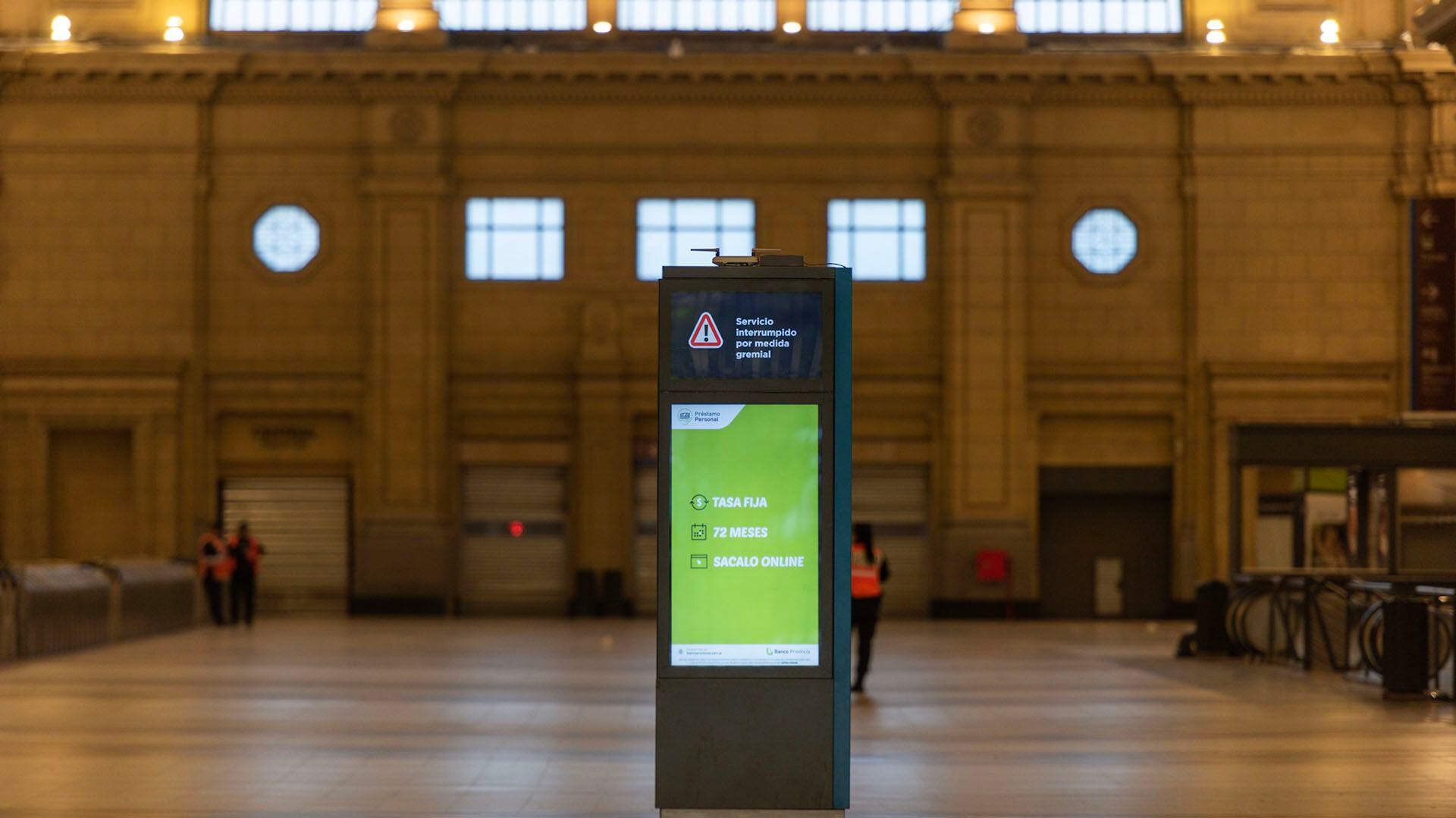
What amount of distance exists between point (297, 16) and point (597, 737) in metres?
24.0

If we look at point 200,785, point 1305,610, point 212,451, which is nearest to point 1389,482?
point 1305,610

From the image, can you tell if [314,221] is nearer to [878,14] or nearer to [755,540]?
[878,14]

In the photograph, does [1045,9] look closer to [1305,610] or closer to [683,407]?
[1305,610]

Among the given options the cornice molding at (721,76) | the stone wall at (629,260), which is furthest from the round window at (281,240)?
the cornice molding at (721,76)

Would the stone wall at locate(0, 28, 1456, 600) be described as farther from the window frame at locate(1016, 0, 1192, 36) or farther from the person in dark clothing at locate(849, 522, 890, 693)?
the person in dark clothing at locate(849, 522, 890, 693)

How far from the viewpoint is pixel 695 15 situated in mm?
36250

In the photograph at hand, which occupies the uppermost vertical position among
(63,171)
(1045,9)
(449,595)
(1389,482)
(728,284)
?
(1045,9)

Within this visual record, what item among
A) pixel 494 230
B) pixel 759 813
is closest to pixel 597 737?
pixel 759 813

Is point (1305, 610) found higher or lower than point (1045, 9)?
lower

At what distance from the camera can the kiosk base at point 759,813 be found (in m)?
10.5

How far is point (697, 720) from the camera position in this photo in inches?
412

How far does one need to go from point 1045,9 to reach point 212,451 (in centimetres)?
1778

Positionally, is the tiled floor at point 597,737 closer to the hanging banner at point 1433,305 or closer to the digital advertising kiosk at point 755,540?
the digital advertising kiosk at point 755,540

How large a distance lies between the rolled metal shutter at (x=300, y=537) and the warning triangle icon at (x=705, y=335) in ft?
85.5
